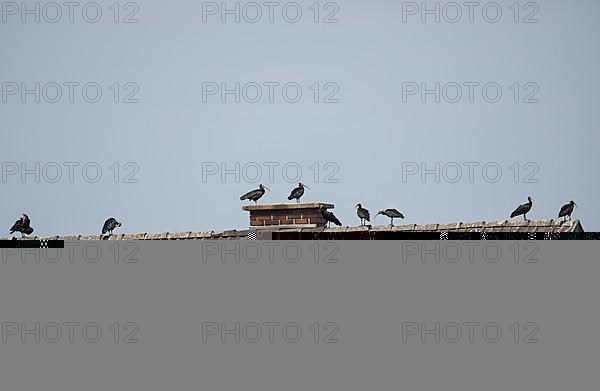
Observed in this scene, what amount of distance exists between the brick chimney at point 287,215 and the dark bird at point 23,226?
5472 mm

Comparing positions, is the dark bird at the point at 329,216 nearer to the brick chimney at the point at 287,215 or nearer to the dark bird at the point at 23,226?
the brick chimney at the point at 287,215

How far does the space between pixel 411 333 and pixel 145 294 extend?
3656mm

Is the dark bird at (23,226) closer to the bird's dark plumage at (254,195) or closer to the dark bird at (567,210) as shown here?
the bird's dark plumage at (254,195)

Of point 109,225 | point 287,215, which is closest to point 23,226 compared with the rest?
point 109,225

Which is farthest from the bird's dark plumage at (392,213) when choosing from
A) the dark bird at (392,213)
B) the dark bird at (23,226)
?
the dark bird at (23,226)

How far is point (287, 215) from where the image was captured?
21891 millimetres

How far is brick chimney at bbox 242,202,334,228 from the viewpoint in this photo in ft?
71.3

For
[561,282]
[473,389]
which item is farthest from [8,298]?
[561,282]

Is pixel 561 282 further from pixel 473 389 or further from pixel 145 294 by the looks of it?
pixel 145 294

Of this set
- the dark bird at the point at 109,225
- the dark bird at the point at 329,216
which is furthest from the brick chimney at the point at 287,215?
the dark bird at the point at 109,225

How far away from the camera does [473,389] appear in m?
12.6

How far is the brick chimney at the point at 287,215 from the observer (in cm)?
2172

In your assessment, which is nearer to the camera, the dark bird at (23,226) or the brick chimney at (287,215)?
the brick chimney at (287,215)

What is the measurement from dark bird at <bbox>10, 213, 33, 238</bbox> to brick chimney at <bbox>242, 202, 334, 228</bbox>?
18.0ft
